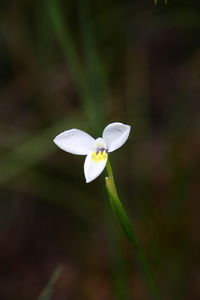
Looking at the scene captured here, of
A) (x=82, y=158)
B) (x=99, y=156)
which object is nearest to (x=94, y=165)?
(x=99, y=156)

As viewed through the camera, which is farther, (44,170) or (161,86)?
(161,86)

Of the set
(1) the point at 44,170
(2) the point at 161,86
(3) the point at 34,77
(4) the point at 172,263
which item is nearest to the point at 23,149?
(1) the point at 44,170

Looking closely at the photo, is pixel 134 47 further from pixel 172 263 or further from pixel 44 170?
pixel 172 263

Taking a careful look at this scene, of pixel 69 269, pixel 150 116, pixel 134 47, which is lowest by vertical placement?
pixel 69 269

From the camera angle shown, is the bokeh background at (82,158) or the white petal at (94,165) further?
the bokeh background at (82,158)

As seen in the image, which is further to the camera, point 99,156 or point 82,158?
point 82,158

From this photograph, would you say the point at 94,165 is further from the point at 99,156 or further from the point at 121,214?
the point at 121,214

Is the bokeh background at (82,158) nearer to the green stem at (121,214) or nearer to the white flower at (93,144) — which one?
the green stem at (121,214)

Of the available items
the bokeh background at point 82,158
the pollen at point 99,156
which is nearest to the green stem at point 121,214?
the pollen at point 99,156
